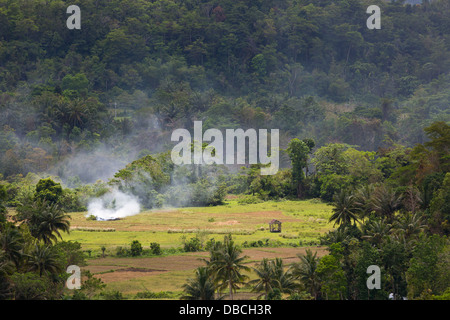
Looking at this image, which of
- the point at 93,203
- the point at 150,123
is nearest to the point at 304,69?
the point at 150,123

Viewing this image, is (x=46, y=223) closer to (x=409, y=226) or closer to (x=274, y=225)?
(x=274, y=225)

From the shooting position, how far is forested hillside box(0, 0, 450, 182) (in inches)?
4651

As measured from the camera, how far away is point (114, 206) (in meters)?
87.1

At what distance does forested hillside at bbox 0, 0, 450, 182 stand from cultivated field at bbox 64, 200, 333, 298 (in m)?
31.1

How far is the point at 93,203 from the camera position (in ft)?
287

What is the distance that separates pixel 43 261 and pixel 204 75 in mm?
116729

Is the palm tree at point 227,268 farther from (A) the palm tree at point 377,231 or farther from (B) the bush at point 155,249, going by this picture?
(B) the bush at point 155,249

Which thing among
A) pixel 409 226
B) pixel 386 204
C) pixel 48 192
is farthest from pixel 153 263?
pixel 48 192

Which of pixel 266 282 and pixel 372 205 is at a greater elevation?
pixel 372 205

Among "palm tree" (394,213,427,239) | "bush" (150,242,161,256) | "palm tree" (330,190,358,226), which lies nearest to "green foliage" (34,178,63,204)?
"bush" (150,242,161,256)

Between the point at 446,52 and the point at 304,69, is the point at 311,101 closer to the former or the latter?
the point at 304,69

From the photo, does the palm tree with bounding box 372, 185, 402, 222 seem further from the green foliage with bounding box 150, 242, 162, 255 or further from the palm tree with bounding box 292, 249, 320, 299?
the green foliage with bounding box 150, 242, 162, 255

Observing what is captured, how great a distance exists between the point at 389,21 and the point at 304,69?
3123cm

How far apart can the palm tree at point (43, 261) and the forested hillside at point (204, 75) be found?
199 feet
